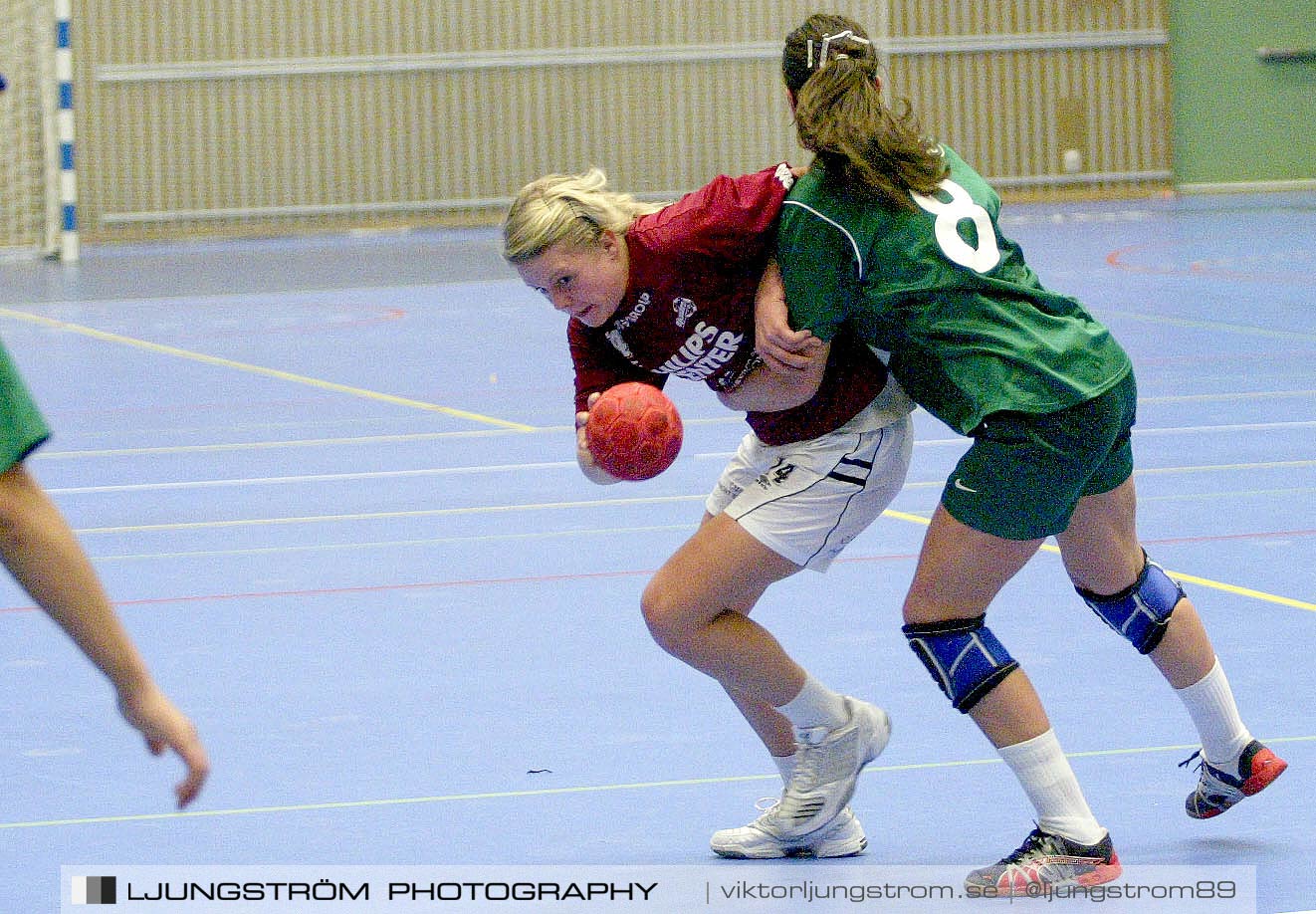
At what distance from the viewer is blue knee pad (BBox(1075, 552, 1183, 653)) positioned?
11.7 feet

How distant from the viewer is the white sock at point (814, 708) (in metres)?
3.58

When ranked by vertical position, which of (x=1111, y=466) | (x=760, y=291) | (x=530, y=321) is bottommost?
(x=530, y=321)

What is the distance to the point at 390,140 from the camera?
23.8 meters

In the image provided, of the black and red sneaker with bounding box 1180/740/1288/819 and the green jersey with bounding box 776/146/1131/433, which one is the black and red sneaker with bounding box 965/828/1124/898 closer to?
the black and red sneaker with bounding box 1180/740/1288/819

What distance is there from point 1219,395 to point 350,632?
18.0 feet

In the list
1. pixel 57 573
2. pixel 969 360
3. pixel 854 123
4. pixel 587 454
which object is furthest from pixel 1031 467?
pixel 57 573

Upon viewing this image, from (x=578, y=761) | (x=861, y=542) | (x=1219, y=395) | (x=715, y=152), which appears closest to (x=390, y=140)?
(x=715, y=152)

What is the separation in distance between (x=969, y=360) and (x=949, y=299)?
112 millimetres

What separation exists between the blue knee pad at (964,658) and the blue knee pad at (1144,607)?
1.12 feet

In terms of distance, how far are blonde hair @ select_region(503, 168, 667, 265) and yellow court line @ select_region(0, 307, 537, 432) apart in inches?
227

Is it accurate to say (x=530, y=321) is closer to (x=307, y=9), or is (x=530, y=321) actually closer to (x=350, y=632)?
(x=350, y=632)

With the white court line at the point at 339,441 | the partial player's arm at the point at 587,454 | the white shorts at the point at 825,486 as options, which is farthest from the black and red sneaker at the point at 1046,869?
the white court line at the point at 339,441

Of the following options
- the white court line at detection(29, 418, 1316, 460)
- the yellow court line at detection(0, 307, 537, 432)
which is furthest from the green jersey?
the yellow court line at detection(0, 307, 537, 432)

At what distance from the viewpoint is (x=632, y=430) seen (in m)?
3.50
